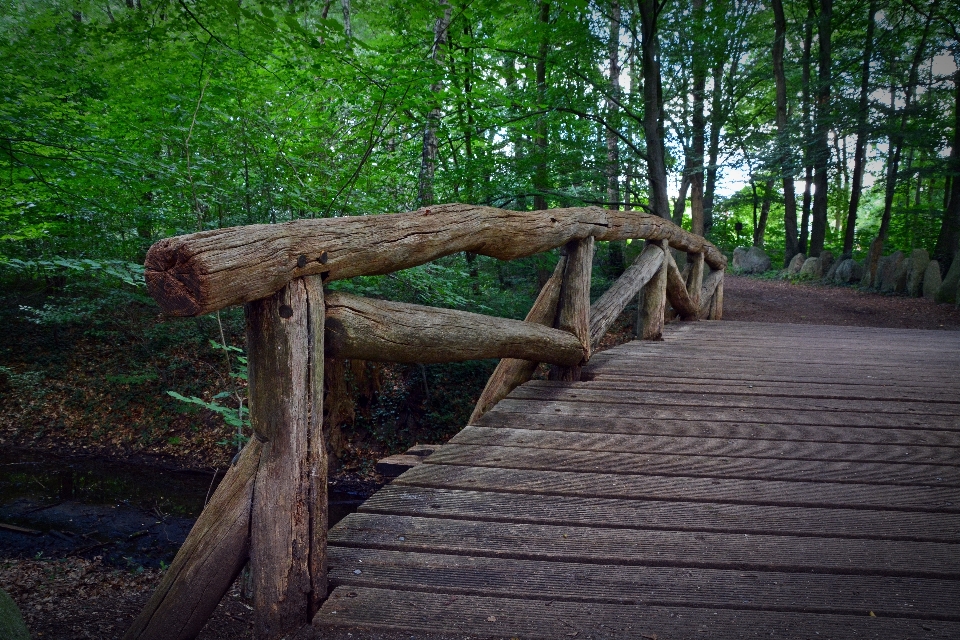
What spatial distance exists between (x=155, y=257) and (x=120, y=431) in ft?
29.7

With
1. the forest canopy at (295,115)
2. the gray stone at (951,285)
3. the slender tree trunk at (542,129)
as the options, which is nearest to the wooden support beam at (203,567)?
→ the forest canopy at (295,115)

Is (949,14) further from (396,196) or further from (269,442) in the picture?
(269,442)

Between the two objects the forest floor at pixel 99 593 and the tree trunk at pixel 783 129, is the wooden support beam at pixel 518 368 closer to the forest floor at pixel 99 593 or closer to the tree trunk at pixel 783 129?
the forest floor at pixel 99 593

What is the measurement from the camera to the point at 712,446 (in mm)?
2424

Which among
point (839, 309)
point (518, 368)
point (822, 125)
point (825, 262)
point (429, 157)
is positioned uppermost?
point (822, 125)

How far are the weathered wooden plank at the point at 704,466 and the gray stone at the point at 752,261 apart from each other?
61.4 ft

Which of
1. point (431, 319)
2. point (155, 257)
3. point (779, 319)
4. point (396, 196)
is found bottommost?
point (779, 319)

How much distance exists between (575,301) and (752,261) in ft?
59.7

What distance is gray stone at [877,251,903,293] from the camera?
12.1 meters

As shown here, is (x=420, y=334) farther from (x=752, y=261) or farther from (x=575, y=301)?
(x=752, y=261)

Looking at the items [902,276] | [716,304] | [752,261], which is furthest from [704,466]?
[752,261]

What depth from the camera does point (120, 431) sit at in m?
8.74

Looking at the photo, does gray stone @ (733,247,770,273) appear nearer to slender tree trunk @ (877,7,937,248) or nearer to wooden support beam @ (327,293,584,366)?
slender tree trunk @ (877,7,937,248)

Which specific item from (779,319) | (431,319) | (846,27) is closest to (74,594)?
(431,319)
